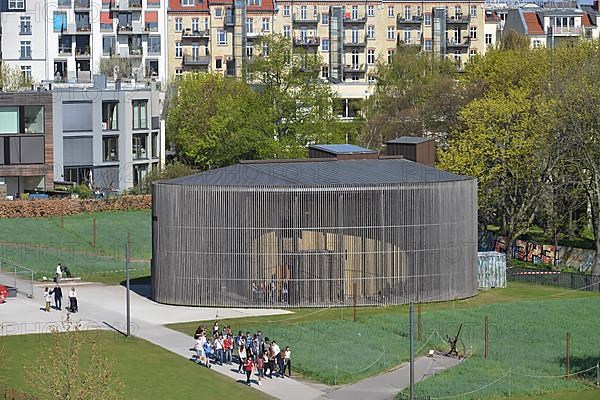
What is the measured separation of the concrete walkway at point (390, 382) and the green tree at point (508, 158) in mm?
36320

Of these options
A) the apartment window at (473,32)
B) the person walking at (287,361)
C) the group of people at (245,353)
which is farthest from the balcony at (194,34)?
the person walking at (287,361)

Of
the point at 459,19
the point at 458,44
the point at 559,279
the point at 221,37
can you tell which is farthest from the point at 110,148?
the point at 459,19

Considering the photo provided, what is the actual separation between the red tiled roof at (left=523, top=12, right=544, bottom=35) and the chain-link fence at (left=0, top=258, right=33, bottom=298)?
100910 mm

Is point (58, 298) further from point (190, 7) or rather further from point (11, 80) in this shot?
point (190, 7)

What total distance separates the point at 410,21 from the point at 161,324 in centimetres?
10407

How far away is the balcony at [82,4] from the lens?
531ft

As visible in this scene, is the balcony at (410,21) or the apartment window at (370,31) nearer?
the balcony at (410,21)

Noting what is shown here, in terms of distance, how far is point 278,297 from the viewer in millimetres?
79312

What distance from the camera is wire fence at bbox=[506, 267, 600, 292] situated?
8938 cm

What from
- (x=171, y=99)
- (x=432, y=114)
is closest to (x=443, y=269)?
(x=432, y=114)

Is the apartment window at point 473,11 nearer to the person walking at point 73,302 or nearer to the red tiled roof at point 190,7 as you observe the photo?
the red tiled roof at point 190,7

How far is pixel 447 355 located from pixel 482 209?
120 feet

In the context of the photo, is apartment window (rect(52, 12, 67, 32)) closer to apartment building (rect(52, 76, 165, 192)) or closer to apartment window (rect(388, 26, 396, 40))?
apartment building (rect(52, 76, 165, 192))

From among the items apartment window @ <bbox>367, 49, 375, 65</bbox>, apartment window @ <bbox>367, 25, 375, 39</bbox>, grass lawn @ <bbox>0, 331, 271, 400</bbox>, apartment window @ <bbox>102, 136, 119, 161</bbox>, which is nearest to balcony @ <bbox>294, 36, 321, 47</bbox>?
apartment window @ <bbox>367, 25, 375, 39</bbox>
